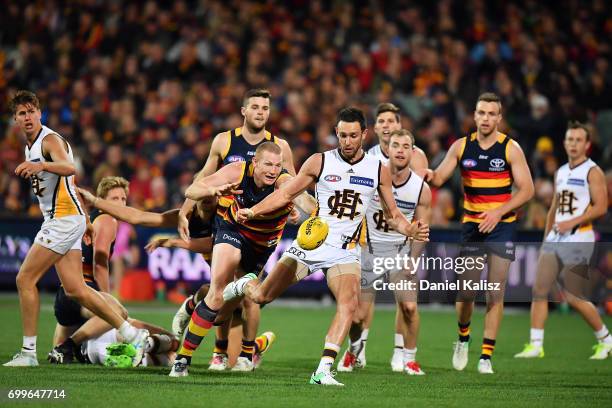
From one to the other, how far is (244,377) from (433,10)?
16.0 meters

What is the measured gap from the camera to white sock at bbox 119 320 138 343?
32.5 feet

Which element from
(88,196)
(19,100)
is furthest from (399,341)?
(19,100)

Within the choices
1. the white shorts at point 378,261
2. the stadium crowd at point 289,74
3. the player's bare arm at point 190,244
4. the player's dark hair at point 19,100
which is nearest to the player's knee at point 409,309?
the white shorts at point 378,261

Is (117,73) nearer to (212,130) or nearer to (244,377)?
(212,130)

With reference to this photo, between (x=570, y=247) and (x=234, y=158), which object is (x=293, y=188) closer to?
(x=234, y=158)

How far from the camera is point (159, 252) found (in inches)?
741

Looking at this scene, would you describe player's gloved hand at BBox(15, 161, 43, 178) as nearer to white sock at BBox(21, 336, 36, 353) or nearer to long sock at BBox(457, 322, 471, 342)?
white sock at BBox(21, 336, 36, 353)

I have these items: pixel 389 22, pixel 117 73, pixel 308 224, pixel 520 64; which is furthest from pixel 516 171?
pixel 117 73

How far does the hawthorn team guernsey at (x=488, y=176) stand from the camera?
11133 mm

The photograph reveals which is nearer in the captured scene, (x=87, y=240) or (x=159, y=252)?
(x=87, y=240)

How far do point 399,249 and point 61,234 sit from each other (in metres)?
3.60

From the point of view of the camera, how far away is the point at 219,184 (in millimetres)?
9492

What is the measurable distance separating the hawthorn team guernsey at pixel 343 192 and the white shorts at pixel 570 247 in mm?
4187

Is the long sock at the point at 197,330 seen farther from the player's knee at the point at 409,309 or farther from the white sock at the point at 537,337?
the white sock at the point at 537,337
